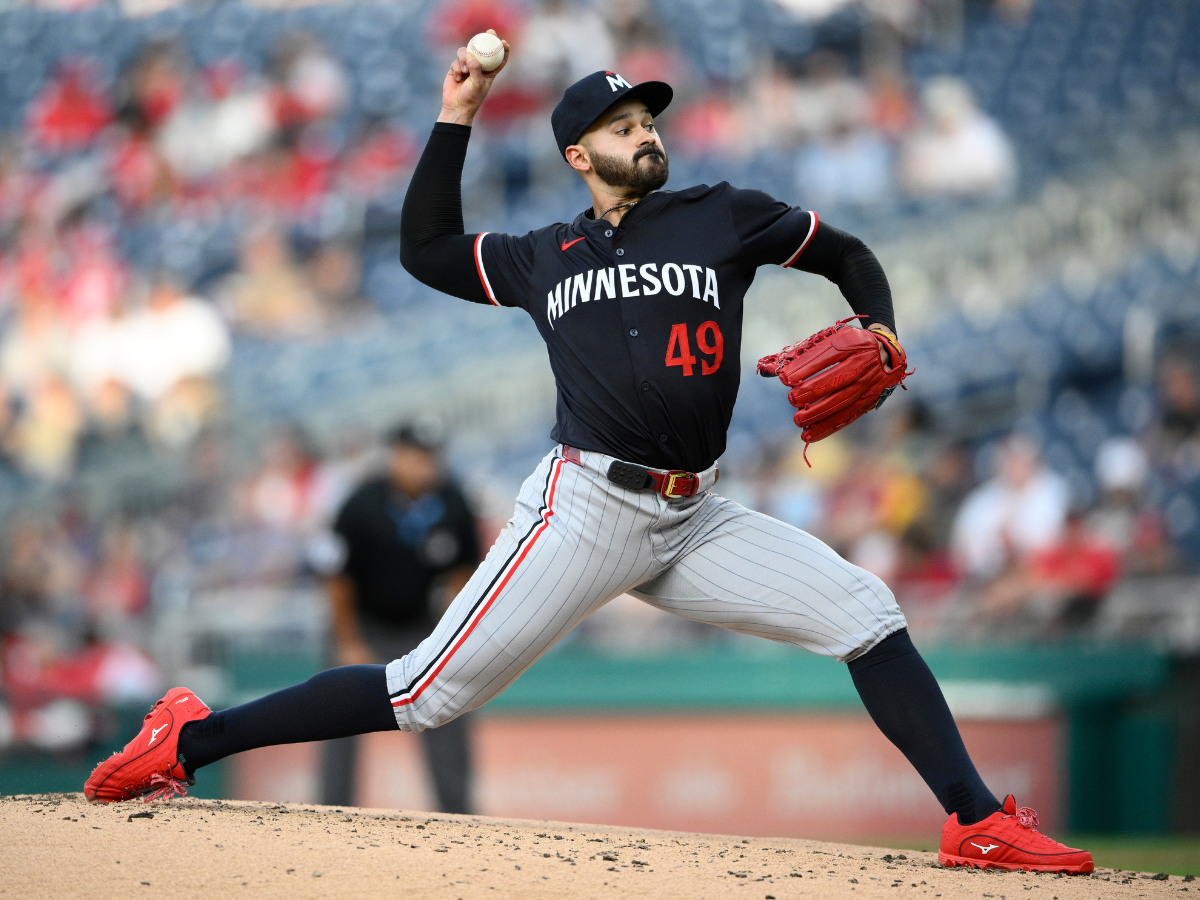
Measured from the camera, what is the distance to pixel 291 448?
893 cm

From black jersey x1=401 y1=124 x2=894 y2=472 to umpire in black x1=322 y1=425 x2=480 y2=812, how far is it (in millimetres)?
2279

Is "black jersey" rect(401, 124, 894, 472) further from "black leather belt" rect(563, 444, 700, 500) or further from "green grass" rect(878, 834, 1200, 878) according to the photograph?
"green grass" rect(878, 834, 1200, 878)

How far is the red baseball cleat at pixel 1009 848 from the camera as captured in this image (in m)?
2.64

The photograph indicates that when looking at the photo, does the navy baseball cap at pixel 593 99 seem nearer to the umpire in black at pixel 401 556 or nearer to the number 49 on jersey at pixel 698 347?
the number 49 on jersey at pixel 698 347

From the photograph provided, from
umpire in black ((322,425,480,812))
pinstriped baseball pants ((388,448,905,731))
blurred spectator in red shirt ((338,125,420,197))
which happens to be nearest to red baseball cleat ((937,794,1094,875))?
pinstriped baseball pants ((388,448,905,731))

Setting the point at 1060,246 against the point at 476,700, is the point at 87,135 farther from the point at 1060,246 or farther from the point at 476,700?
the point at 476,700

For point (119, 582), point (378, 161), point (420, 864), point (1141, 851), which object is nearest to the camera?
point (420, 864)

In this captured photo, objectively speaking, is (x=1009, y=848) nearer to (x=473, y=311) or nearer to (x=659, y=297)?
(x=659, y=297)

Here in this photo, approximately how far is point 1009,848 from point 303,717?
1.50 m

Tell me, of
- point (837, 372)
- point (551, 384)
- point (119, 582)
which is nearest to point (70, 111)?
point (119, 582)

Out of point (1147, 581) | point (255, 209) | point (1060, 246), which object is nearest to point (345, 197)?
point (255, 209)

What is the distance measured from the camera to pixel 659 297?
2678mm

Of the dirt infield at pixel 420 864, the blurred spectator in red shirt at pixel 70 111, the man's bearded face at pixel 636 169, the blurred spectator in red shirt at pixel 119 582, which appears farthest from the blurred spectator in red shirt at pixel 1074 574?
the blurred spectator in red shirt at pixel 70 111

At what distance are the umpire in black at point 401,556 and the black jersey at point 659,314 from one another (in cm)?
231
